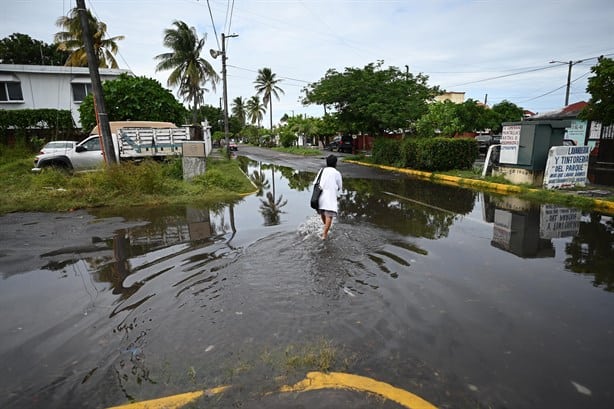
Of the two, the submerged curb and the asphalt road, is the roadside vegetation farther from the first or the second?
the asphalt road

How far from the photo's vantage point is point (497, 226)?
7746 millimetres

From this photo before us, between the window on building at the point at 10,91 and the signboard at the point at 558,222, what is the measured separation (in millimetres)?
31981

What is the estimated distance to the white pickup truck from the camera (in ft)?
43.7

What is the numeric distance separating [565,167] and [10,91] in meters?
33.3

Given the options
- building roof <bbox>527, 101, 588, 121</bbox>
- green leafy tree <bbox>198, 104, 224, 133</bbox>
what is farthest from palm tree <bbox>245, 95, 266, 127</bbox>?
building roof <bbox>527, 101, 588, 121</bbox>

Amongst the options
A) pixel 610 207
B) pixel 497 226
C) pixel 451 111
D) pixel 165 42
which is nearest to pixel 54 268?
pixel 497 226

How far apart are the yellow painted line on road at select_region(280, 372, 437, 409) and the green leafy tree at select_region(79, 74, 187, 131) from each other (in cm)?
2066

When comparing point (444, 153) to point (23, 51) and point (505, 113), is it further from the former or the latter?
point (23, 51)

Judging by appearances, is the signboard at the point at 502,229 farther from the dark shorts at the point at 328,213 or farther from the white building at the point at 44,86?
the white building at the point at 44,86

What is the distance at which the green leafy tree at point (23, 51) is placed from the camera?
128 ft

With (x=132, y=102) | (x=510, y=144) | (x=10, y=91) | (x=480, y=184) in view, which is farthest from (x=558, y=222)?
(x=10, y=91)

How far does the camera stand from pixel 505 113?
116 feet

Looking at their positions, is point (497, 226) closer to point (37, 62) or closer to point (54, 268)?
point (54, 268)

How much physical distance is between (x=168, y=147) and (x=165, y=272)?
10893mm
